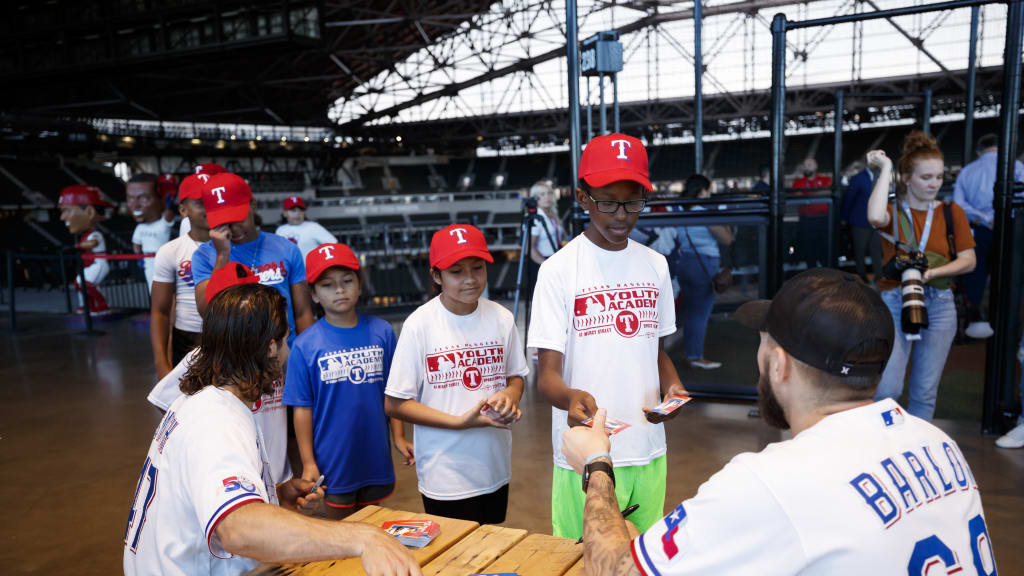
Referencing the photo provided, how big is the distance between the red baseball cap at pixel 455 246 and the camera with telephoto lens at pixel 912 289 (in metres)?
2.52

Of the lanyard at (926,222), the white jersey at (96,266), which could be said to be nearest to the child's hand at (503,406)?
the lanyard at (926,222)

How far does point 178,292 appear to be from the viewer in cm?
366

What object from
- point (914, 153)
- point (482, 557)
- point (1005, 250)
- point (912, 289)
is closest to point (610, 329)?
point (482, 557)

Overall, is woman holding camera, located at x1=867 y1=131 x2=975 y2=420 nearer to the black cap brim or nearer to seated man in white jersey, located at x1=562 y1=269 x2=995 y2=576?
the black cap brim

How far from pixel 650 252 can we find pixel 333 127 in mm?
36021

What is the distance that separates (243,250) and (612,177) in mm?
1925

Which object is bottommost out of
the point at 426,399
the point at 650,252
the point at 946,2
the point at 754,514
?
the point at 426,399

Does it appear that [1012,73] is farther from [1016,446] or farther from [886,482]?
[886,482]

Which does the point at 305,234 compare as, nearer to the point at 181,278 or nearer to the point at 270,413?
the point at 181,278

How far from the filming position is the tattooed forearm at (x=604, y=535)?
4.42 ft

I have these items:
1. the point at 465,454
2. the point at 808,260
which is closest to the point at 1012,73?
the point at 808,260

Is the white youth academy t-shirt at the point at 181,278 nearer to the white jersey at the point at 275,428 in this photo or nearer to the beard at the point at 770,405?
the white jersey at the point at 275,428

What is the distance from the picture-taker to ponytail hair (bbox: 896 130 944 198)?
3.82 meters

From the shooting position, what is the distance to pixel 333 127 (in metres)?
36.1
